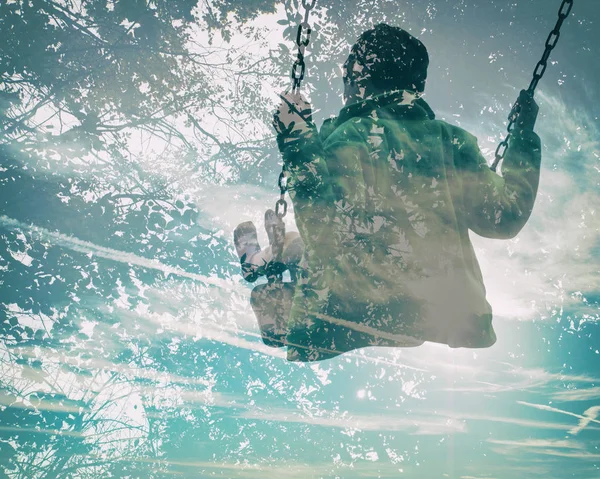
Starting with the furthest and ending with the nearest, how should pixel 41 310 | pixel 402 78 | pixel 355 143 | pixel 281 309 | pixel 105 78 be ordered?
pixel 41 310 < pixel 105 78 < pixel 281 309 < pixel 402 78 < pixel 355 143

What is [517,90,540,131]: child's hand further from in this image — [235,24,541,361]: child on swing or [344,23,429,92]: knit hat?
[344,23,429,92]: knit hat

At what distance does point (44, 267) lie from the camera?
704cm

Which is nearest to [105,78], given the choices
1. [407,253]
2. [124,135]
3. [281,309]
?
[124,135]

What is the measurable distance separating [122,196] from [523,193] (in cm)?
649

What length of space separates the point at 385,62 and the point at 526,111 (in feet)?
2.68

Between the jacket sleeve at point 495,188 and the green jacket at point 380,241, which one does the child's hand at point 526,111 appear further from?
the green jacket at point 380,241

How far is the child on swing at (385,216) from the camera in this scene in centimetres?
186

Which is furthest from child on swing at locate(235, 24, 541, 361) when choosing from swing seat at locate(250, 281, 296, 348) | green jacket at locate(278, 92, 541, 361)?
swing seat at locate(250, 281, 296, 348)

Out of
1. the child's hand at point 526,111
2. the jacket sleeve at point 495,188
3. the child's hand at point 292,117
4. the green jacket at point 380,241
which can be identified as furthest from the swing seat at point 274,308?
the child's hand at point 526,111

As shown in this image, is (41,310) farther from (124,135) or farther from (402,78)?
(402,78)

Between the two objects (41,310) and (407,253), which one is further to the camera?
(41,310)

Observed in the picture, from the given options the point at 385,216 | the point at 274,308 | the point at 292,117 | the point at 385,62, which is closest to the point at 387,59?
the point at 385,62

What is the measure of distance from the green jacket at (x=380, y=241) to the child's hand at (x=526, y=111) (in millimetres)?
532

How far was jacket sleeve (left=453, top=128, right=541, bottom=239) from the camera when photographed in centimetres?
208
